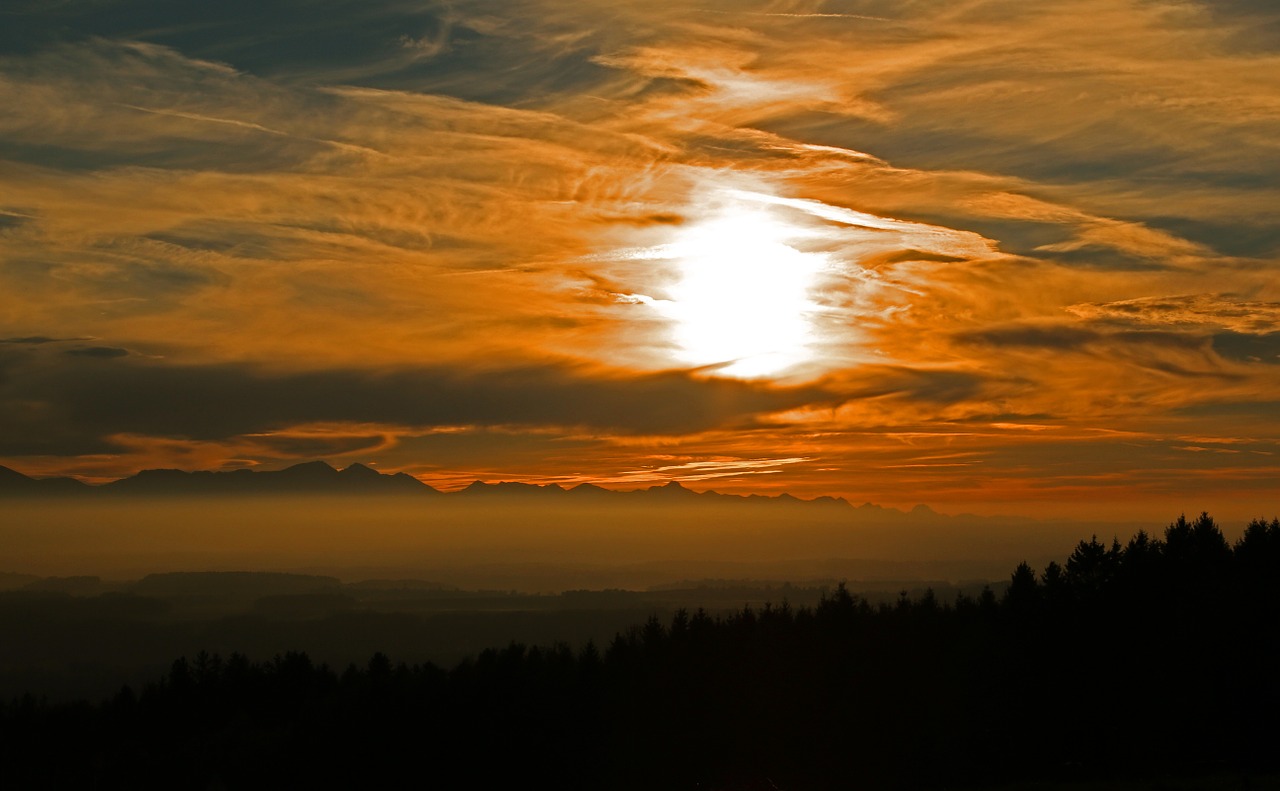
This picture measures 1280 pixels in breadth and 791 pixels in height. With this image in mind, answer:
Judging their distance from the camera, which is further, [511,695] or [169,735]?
[169,735]

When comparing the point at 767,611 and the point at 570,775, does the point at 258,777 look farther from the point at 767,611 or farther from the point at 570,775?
the point at 767,611

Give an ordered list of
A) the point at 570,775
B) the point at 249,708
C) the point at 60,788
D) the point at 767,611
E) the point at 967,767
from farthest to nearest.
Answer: the point at 249,708 → the point at 767,611 → the point at 60,788 → the point at 570,775 → the point at 967,767

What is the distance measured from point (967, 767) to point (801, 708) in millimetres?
12683

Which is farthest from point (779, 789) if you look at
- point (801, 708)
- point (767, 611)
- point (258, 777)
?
point (258, 777)

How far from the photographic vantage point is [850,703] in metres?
74.2

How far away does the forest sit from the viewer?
207ft

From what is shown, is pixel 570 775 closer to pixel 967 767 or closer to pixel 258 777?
pixel 258 777

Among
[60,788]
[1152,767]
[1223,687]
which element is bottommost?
[60,788]

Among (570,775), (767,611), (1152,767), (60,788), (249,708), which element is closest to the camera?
(1152,767)

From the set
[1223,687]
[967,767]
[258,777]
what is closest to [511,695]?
[258,777]

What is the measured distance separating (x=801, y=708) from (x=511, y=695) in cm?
Answer: 1991

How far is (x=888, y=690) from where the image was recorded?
74500 millimetres

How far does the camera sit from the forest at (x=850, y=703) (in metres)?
63.0

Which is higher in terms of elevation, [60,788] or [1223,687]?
[1223,687]
